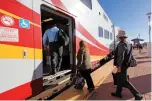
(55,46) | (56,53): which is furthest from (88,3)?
(56,53)

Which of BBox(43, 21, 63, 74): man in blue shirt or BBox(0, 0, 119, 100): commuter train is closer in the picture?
BBox(0, 0, 119, 100): commuter train

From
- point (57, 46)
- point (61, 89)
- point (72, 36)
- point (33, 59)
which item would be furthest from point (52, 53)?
point (33, 59)

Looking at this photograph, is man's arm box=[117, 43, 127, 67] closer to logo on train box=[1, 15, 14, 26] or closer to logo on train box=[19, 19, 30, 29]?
logo on train box=[19, 19, 30, 29]

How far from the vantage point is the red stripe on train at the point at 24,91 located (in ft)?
13.1

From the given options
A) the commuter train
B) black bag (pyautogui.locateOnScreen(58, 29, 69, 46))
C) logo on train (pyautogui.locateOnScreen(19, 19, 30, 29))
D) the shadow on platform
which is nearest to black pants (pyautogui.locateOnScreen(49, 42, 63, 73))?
Answer: black bag (pyautogui.locateOnScreen(58, 29, 69, 46))

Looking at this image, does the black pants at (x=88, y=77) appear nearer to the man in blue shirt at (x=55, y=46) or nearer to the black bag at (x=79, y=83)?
the black bag at (x=79, y=83)

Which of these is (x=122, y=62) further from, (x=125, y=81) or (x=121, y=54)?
(x=125, y=81)

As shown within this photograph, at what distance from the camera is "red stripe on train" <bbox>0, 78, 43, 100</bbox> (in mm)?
3990

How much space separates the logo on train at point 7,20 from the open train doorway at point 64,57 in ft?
4.11

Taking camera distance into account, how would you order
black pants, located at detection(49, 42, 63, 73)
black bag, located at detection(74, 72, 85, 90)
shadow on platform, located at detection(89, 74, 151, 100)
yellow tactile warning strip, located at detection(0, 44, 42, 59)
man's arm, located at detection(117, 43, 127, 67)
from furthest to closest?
black pants, located at detection(49, 42, 63, 73), black bag, located at detection(74, 72, 85, 90), shadow on platform, located at detection(89, 74, 151, 100), man's arm, located at detection(117, 43, 127, 67), yellow tactile warning strip, located at detection(0, 44, 42, 59)

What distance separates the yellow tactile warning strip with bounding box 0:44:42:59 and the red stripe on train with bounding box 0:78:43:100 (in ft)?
1.76

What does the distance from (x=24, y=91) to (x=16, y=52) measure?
780mm

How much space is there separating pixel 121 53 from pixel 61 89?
181 cm

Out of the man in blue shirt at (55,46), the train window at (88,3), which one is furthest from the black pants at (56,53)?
the train window at (88,3)
